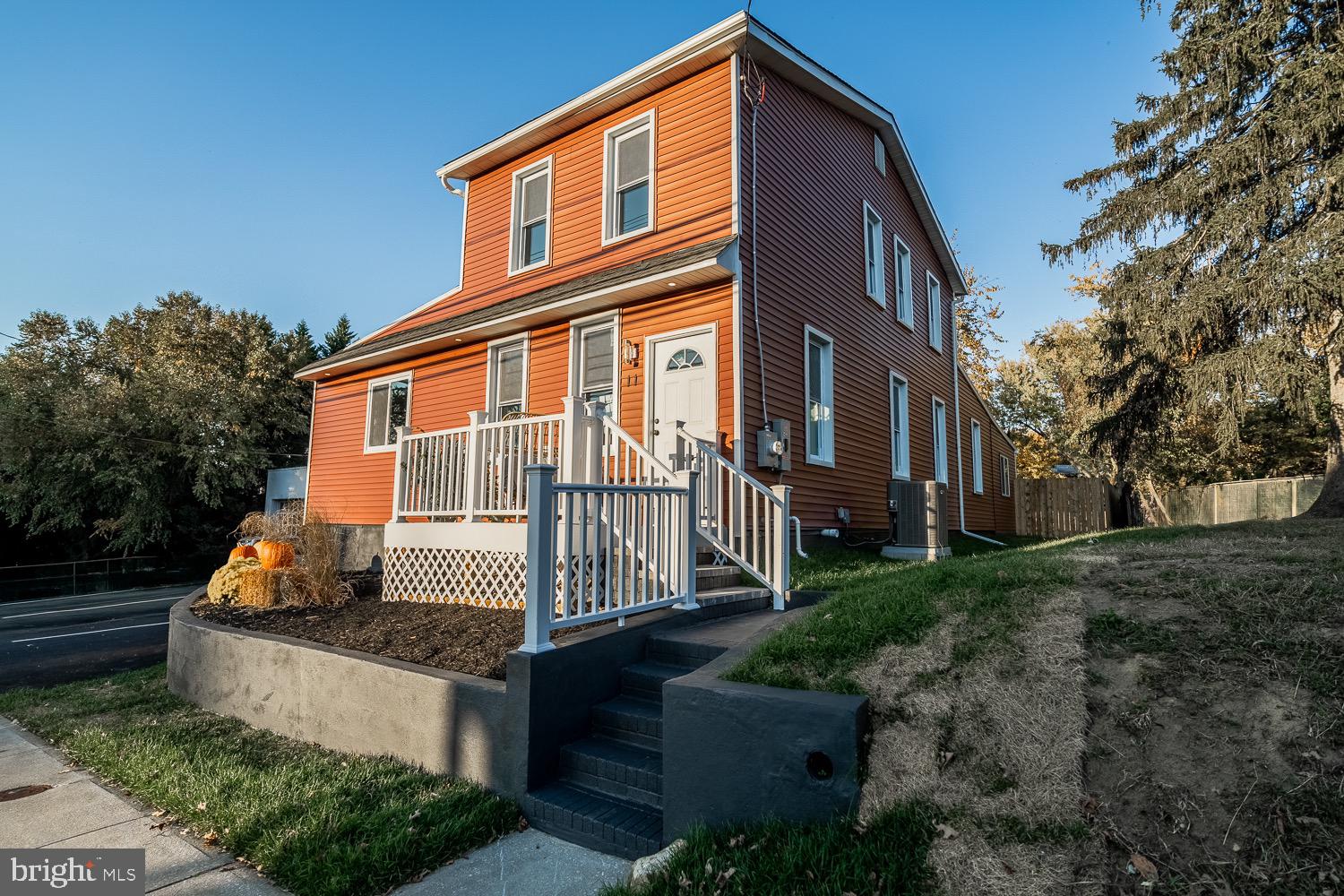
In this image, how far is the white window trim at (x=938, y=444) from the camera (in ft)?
44.4

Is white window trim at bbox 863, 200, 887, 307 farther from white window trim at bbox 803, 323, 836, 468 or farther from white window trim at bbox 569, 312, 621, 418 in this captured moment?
white window trim at bbox 569, 312, 621, 418

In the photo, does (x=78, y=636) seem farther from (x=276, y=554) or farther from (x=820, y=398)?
(x=820, y=398)

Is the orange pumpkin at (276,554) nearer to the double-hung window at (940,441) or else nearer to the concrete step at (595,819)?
the concrete step at (595,819)

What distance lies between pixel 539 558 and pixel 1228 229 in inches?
422

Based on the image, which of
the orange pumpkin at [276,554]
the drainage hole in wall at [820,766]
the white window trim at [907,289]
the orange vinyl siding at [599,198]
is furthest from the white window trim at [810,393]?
the orange pumpkin at [276,554]

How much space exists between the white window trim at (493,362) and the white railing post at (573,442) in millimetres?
4351

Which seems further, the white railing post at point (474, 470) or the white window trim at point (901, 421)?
the white window trim at point (901, 421)

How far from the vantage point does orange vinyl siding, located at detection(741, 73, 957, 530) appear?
831 cm

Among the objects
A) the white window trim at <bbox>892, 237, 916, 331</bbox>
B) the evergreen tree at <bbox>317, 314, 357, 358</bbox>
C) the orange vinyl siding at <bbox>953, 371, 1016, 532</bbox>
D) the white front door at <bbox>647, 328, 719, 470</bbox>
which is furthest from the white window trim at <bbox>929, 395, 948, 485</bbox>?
the evergreen tree at <bbox>317, 314, 357, 358</bbox>

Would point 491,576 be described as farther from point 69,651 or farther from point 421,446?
point 69,651

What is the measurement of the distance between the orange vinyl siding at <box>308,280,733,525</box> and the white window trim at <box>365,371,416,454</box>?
7 centimetres

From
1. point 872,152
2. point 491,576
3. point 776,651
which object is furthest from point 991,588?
point 872,152

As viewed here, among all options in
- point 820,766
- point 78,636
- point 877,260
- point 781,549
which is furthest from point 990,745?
point 78,636

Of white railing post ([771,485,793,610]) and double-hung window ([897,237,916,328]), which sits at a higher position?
double-hung window ([897,237,916,328])
